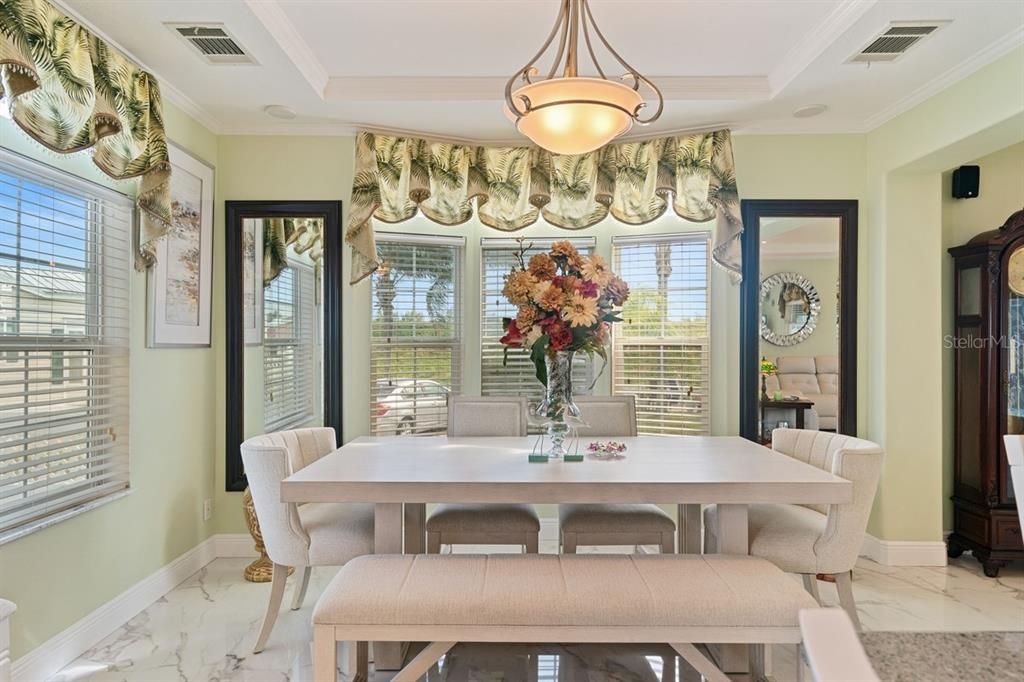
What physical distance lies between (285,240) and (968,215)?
4.17 meters

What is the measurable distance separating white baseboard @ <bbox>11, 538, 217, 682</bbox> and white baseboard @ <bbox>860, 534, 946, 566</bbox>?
3.76m

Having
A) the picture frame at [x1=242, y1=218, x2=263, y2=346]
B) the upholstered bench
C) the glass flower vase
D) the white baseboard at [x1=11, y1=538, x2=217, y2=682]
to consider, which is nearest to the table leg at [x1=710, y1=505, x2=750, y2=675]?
the upholstered bench

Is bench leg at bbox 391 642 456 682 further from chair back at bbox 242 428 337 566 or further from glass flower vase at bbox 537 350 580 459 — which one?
glass flower vase at bbox 537 350 580 459

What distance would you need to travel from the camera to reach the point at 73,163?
250 centimetres

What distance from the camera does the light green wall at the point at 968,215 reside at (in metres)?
3.66

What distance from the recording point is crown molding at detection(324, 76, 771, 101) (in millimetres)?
3219

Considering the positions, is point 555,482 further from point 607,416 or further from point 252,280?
point 252,280

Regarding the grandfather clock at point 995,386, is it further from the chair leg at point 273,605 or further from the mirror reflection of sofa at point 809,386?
the chair leg at point 273,605

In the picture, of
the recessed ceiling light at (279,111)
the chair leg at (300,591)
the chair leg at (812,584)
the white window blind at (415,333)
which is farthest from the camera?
the white window blind at (415,333)

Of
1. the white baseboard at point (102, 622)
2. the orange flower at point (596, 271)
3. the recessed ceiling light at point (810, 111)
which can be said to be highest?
the recessed ceiling light at point (810, 111)

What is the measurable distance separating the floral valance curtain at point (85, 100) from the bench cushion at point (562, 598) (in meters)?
1.85

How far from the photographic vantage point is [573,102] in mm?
2127

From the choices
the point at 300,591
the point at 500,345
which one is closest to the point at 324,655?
the point at 300,591

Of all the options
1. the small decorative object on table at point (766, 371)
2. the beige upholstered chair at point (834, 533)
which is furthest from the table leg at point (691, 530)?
the small decorative object on table at point (766, 371)
